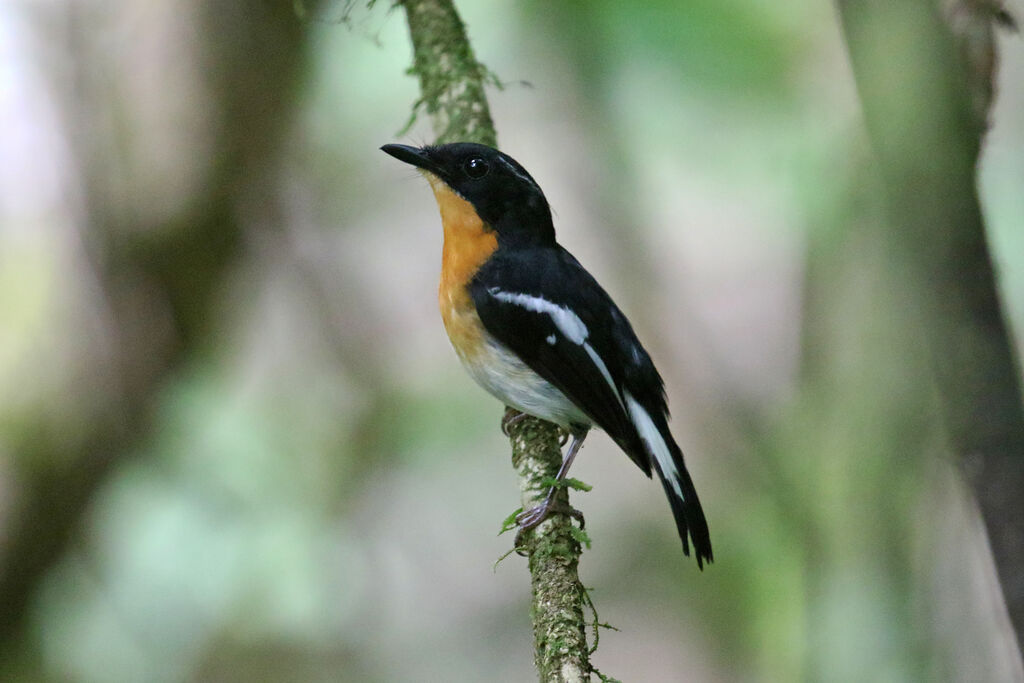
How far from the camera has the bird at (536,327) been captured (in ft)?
8.55

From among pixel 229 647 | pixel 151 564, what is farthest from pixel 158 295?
pixel 229 647

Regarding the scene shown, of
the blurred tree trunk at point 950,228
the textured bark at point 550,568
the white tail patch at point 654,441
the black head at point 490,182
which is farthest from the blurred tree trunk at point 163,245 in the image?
the blurred tree trunk at point 950,228

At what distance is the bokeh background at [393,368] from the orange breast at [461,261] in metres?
0.89

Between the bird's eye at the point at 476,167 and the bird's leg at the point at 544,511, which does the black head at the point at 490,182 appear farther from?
the bird's leg at the point at 544,511

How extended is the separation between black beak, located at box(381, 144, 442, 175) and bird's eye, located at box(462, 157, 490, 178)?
3.8 inches

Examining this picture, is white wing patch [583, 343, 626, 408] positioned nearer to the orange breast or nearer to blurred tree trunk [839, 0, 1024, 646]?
the orange breast

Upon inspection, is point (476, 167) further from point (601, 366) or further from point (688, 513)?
point (688, 513)

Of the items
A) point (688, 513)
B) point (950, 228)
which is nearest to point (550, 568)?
point (688, 513)

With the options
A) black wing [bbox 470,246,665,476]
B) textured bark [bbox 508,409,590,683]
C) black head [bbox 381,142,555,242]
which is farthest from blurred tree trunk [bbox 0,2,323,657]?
textured bark [bbox 508,409,590,683]

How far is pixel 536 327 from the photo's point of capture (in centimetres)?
272

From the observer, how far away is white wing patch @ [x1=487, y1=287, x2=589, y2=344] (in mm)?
2709

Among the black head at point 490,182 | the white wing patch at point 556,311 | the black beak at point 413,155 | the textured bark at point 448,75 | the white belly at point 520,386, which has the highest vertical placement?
the textured bark at point 448,75

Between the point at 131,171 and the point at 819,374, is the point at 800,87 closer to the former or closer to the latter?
the point at 819,374

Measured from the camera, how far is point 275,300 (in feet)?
16.6
